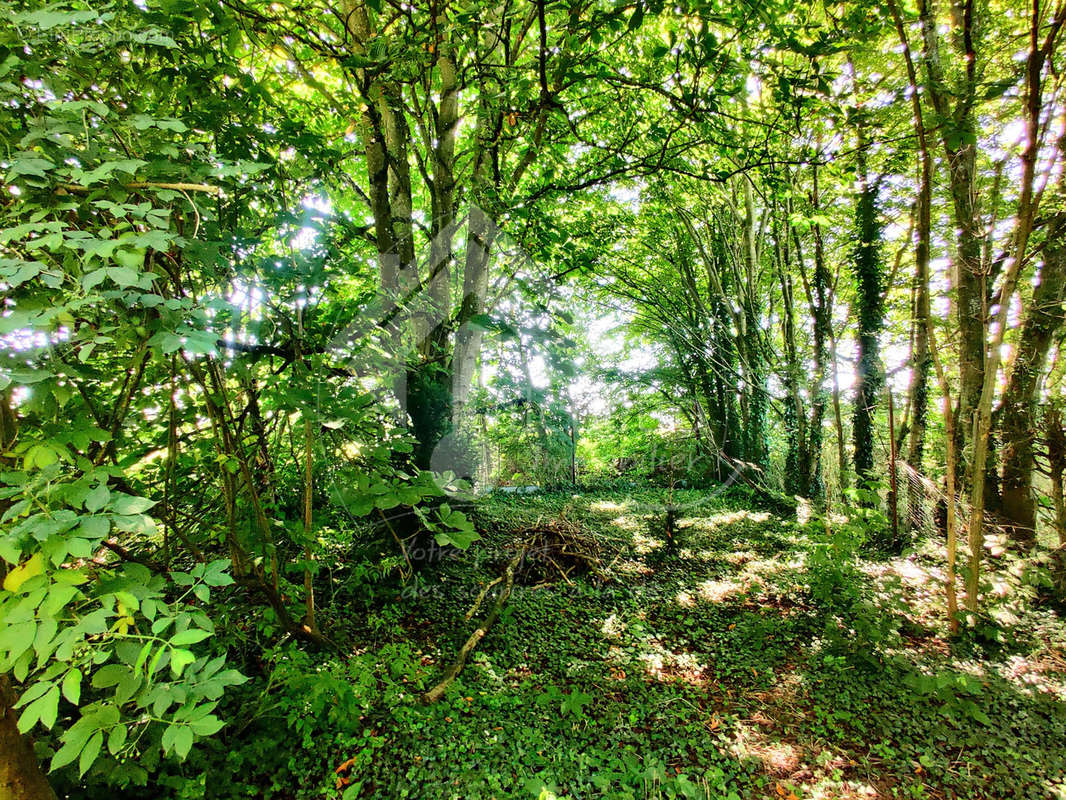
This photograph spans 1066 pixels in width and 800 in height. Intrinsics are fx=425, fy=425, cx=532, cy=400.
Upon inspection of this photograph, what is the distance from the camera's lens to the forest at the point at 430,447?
1.03 m

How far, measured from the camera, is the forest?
103 cm

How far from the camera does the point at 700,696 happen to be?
2.98 metres

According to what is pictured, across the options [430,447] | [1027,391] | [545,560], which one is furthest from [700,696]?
[1027,391]

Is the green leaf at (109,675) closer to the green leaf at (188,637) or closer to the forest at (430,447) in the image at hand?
the forest at (430,447)

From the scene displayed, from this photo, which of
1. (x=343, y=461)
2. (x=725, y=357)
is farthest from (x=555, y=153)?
(x=725, y=357)

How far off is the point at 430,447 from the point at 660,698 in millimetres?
2753

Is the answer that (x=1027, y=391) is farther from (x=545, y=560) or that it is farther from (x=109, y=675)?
(x=109, y=675)

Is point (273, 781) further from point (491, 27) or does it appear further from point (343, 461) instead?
point (491, 27)

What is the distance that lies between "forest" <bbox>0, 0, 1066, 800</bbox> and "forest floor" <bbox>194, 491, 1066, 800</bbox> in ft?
0.08

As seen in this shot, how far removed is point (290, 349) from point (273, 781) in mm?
1982

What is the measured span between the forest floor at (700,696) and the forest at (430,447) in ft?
0.08

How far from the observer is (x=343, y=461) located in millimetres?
2133

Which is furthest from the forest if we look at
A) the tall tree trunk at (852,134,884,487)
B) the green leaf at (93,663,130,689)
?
the tall tree trunk at (852,134,884,487)

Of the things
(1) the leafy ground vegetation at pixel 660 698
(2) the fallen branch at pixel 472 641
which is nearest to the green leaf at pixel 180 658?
(1) the leafy ground vegetation at pixel 660 698
